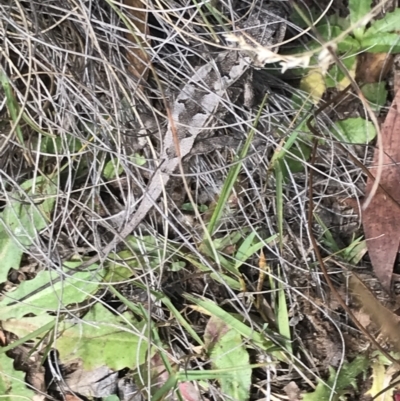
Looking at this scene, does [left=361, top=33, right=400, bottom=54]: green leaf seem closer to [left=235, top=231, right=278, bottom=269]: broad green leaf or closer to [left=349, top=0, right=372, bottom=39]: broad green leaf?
[left=349, top=0, right=372, bottom=39]: broad green leaf

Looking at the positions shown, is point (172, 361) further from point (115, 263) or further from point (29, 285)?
point (29, 285)

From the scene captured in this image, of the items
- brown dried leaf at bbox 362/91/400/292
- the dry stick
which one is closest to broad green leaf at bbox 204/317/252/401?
the dry stick

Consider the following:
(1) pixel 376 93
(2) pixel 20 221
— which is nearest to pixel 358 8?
(1) pixel 376 93

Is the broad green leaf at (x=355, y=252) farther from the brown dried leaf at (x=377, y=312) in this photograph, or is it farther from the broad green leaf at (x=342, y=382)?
the broad green leaf at (x=342, y=382)

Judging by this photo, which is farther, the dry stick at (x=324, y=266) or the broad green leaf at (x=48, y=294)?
the broad green leaf at (x=48, y=294)

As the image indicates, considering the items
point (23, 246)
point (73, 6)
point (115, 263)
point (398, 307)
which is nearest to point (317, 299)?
point (398, 307)

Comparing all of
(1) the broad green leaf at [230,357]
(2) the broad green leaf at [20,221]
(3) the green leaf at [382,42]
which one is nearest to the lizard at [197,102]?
(2) the broad green leaf at [20,221]

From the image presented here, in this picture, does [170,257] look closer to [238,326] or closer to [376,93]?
[238,326]
